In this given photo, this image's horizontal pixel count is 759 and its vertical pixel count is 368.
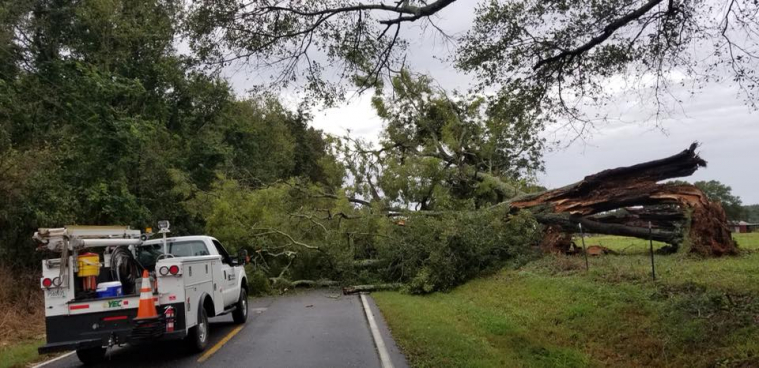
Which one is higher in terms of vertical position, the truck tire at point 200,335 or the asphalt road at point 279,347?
the truck tire at point 200,335

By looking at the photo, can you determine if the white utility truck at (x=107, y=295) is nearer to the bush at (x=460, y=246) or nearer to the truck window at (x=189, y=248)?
the truck window at (x=189, y=248)

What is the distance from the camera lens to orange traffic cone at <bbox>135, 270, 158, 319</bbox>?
854 centimetres

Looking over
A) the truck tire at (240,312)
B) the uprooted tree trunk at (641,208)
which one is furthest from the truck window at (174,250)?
the uprooted tree trunk at (641,208)

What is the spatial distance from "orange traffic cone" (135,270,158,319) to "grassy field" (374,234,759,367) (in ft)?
12.6

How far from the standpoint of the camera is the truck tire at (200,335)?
368 inches

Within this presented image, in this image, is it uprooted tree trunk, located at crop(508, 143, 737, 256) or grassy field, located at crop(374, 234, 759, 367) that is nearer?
grassy field, located at crop(374, 234, 759, 367)

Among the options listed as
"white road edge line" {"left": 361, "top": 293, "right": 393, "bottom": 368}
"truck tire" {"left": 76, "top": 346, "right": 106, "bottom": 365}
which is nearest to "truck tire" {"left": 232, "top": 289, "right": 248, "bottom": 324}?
"white road edge line" {"left": 361, "top": 293, "right": 393, "bottom": 368}

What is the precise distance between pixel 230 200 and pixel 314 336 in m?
13.0

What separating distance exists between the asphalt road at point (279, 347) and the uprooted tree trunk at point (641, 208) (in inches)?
318

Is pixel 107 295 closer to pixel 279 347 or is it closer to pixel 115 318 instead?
pixel 115 318

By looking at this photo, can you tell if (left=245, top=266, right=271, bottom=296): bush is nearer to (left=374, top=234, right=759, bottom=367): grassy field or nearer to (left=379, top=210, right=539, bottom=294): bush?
(left=379, top=210, right=539, bottom=294): bush

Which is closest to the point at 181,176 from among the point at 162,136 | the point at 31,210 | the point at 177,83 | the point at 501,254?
the point at 162,136

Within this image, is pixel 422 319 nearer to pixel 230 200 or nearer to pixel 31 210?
pixel 31 210

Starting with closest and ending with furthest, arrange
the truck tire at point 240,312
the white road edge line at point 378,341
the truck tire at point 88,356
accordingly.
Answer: the white road edge line at point 378,341 → the truck tire at point 88,356 → the truck tire at point 240,312
